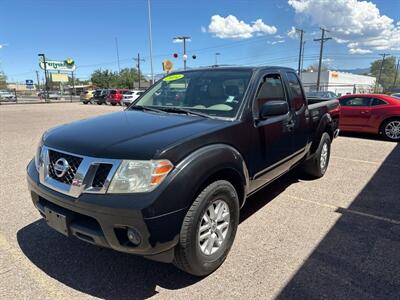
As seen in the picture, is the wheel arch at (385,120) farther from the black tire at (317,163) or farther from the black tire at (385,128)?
the black tire at (317,163)

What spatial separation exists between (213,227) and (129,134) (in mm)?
1088

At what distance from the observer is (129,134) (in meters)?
2.57

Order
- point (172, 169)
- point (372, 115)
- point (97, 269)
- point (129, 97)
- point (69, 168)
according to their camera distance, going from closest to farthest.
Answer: point (172, 169), point (69, 168), point (97, 269), point (372, 115), point (129, 97)

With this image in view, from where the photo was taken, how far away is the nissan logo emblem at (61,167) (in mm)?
2441

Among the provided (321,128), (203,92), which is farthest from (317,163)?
(203,92)

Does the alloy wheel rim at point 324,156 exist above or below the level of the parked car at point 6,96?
above

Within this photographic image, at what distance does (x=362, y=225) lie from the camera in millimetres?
3723

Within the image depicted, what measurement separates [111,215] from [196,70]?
2.52 metres

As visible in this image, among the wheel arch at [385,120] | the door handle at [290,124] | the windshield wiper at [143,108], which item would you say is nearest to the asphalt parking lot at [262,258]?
the door handle at [290,124]

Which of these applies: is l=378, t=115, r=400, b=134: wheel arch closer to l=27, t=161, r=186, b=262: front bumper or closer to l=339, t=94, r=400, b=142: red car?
l=339, t=94, r=400, b=142: red car

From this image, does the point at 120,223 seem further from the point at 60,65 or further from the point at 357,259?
the point at 60,65

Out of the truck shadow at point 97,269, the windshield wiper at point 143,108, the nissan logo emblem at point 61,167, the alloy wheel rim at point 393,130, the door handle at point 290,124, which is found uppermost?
the windshield wiper at point 143,108

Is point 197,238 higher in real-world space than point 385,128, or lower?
higher

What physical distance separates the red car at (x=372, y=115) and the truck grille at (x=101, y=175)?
32.6 feet
